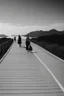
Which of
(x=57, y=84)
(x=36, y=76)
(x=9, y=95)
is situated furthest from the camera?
(x=36, y=76)

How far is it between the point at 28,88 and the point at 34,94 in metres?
0.72

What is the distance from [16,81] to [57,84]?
1.80 m

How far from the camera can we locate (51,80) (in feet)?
27.5

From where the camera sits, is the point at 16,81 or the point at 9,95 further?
the point at 16,81

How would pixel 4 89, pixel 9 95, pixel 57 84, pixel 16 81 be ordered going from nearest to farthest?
pixel 9 95
pixel 4 89
pixel 57 84
pixel 16 81

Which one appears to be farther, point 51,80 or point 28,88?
point 51,80

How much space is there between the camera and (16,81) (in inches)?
325

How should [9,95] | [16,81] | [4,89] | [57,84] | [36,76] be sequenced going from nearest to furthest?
[9,95], [4,89], [57,84], [16,81], [36,76]

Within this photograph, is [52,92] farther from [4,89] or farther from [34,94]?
[4,89]

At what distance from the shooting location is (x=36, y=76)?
30.5 ft

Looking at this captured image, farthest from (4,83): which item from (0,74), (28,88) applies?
(0,74)

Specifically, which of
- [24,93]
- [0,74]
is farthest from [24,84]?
[0,74]

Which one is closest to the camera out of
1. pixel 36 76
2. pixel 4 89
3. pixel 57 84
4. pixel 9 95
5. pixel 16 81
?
pixel 9 95

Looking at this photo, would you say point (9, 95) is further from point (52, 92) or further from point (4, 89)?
point (52, 92)
